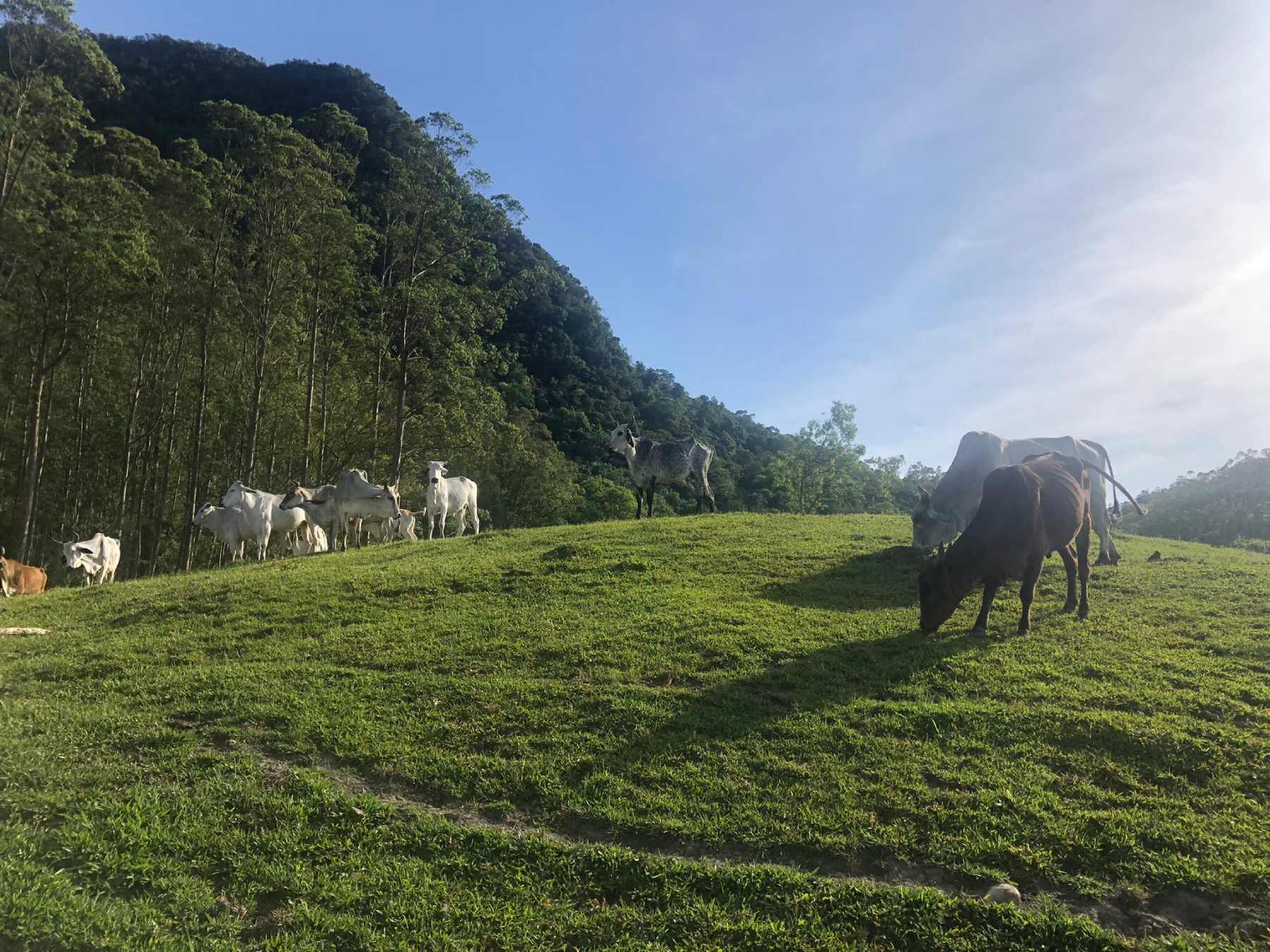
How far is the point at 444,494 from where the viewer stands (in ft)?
73.3

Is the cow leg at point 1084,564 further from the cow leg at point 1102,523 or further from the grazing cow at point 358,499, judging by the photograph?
the grazing cow at point 358,499

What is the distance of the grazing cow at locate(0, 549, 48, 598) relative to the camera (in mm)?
17591

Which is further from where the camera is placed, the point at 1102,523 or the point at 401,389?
the point at 401,389

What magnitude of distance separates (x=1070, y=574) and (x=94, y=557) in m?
24.3

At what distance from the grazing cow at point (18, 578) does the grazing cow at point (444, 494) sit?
9.65 meters

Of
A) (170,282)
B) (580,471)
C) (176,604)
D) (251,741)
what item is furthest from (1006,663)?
(580,471)

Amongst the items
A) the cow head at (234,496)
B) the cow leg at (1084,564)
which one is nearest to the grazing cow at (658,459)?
the cow head at (234,496)

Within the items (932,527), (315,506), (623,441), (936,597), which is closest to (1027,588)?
(936,597)

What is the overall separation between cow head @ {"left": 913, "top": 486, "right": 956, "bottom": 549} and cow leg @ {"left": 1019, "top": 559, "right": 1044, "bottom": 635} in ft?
15.2

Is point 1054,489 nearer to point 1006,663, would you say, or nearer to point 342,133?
point 1006,663

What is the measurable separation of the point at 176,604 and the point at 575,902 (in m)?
10.4

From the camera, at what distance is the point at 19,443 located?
27.0 metres

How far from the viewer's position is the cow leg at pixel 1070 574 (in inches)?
381

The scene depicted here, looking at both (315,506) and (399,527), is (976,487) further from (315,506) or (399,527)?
(399,527)
